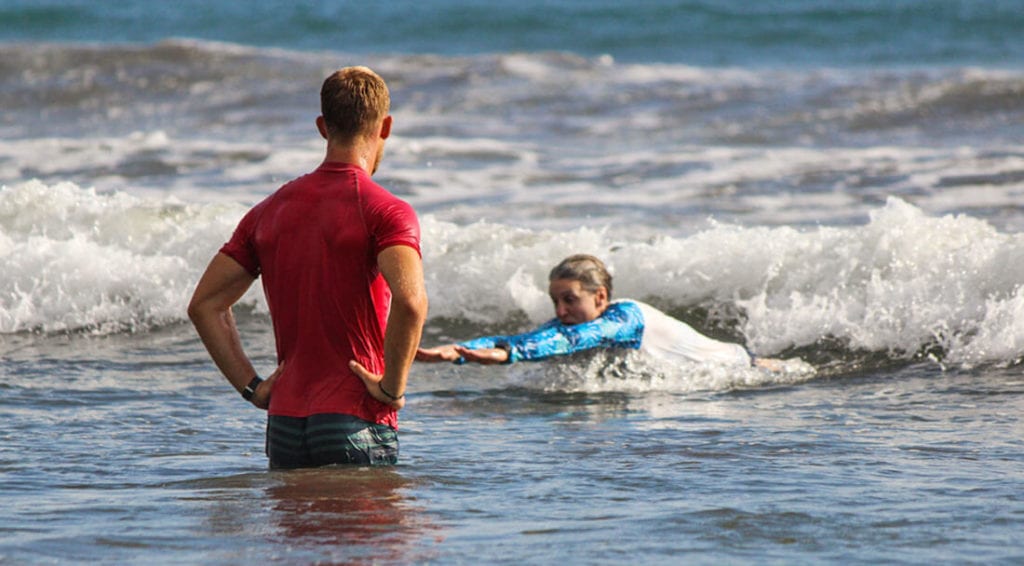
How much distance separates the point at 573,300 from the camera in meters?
7.63

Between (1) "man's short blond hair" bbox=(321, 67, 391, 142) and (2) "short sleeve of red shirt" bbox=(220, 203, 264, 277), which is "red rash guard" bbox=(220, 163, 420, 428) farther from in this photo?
(1) "man's short blond hair" bbox=(321, 67, 391, 142)

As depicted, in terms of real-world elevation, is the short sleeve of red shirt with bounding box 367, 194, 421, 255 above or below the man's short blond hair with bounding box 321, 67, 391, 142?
below

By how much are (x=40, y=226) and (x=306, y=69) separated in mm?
11135

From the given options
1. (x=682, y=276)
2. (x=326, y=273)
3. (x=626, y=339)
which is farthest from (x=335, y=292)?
(x=682, y=276)

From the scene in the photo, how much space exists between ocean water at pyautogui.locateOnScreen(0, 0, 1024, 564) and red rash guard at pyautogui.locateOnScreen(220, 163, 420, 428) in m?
0.44

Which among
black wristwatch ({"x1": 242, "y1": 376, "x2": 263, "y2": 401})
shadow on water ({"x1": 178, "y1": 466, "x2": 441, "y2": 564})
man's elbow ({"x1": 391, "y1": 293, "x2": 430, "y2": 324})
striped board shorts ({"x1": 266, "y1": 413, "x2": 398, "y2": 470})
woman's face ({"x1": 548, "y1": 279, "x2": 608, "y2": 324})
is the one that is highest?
man's elbow ({"x1": 391, "y1": 293, "x2": 430, "y2": 324})

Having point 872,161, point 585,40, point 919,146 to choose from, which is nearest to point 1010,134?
point 919,146

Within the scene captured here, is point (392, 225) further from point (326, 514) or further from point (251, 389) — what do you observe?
point (326, 514)

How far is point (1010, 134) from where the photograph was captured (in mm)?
16062

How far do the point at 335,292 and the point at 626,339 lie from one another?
12.1 ft

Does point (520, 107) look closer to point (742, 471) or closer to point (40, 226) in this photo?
point (40, 226)

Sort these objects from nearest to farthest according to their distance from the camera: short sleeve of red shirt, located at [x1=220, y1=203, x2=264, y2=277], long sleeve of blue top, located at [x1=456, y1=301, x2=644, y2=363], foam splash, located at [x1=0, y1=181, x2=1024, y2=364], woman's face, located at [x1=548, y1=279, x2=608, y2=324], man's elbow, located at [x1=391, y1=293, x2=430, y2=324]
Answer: man's elbow, located at [x1=391, y1=293, x2=430, y2=324] < short sleeve of red shirt, located at [x1=220, y1=203, x2=264, y2=277] < long sleeve of blue top, located at [x1=456, y1=301, x2=644, y2=363] < woman's face, located at [x1=548, y1=279, x2=608, y2=324] < foam splash, located at [x1=0, y1=181, x2=1024, y2=364]

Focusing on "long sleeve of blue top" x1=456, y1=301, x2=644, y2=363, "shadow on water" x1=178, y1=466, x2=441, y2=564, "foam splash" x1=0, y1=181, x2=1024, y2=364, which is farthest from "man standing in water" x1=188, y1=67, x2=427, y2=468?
"foam splash" x1=0, y1=181, x2=1024, y2=364

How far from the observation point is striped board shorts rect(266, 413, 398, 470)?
15.1ft
